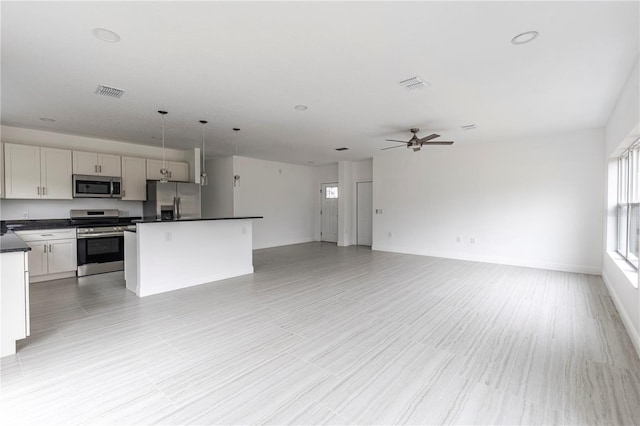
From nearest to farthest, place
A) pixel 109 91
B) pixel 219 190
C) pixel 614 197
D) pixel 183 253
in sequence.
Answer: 1. pixel 109 91
2. pixel 183 253
3. pixel 614 197
4. pixel 219 190

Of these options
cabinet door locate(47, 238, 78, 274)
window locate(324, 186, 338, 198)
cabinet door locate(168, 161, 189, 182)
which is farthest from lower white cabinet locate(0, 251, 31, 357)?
window locate(324, 186, 338, 198)

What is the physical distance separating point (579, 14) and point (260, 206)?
7.56 metres

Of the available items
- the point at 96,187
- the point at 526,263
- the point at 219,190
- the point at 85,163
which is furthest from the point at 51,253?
the point at 526,263

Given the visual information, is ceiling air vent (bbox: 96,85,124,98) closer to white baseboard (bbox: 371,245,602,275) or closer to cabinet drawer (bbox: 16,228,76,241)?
cabinet drawer (bbox: 16,228,76,241)

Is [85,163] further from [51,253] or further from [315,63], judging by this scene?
[315,63]

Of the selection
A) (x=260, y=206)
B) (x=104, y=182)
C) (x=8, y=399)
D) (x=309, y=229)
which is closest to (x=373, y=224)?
(x=309, y=229)

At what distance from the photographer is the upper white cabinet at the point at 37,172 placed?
4.95 meters

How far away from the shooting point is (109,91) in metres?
3.54

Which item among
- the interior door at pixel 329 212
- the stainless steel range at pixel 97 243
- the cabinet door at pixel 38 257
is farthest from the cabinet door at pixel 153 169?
the interior door at pixel 329 212

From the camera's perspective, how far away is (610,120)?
182 inches

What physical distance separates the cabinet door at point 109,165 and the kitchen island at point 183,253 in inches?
81.2

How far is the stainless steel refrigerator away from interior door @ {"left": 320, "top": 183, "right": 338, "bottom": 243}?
4.38 m

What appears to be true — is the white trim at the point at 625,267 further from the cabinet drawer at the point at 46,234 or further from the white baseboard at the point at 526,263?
the cabinet drawer at the point at 46,234

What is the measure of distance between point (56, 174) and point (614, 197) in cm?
953
